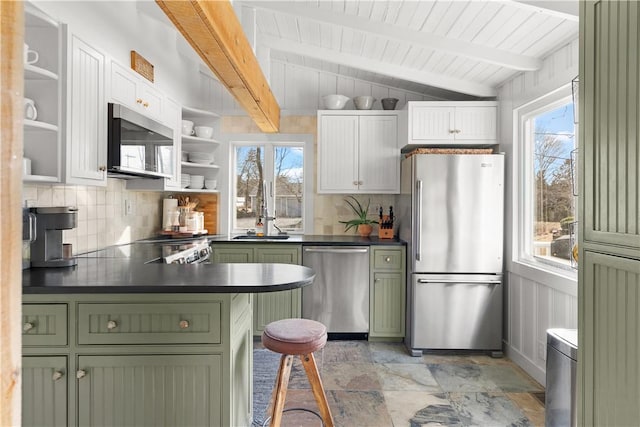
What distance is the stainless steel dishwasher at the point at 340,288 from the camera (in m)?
3.45

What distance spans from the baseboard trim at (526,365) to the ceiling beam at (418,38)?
2.19 m

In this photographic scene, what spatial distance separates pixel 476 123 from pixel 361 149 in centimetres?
109

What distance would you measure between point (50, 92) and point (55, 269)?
0.93 meters

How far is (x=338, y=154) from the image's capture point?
12.5 ft

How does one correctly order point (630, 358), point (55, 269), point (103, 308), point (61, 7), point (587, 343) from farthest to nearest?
1. point (61, 7)
2. point (55, 269)
3. point (103, 308)
4. point (587, 343)
5. point (630, 358)

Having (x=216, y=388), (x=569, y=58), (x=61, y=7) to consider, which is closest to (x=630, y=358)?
(x=216, y=388)

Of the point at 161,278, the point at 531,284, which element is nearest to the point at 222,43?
the point at 161,278

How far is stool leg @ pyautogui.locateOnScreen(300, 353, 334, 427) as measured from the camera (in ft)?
6.14

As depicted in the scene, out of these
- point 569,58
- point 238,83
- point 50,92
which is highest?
point 569,58

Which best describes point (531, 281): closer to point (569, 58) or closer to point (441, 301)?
point (441, 301)

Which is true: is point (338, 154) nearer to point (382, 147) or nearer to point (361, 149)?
point (361, 149)

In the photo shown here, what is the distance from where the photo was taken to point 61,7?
2221 millimetres

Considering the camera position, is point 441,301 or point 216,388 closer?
point 216,388

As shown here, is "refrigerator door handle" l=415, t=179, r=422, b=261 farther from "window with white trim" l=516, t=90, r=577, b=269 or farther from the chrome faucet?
the chrome faucet
